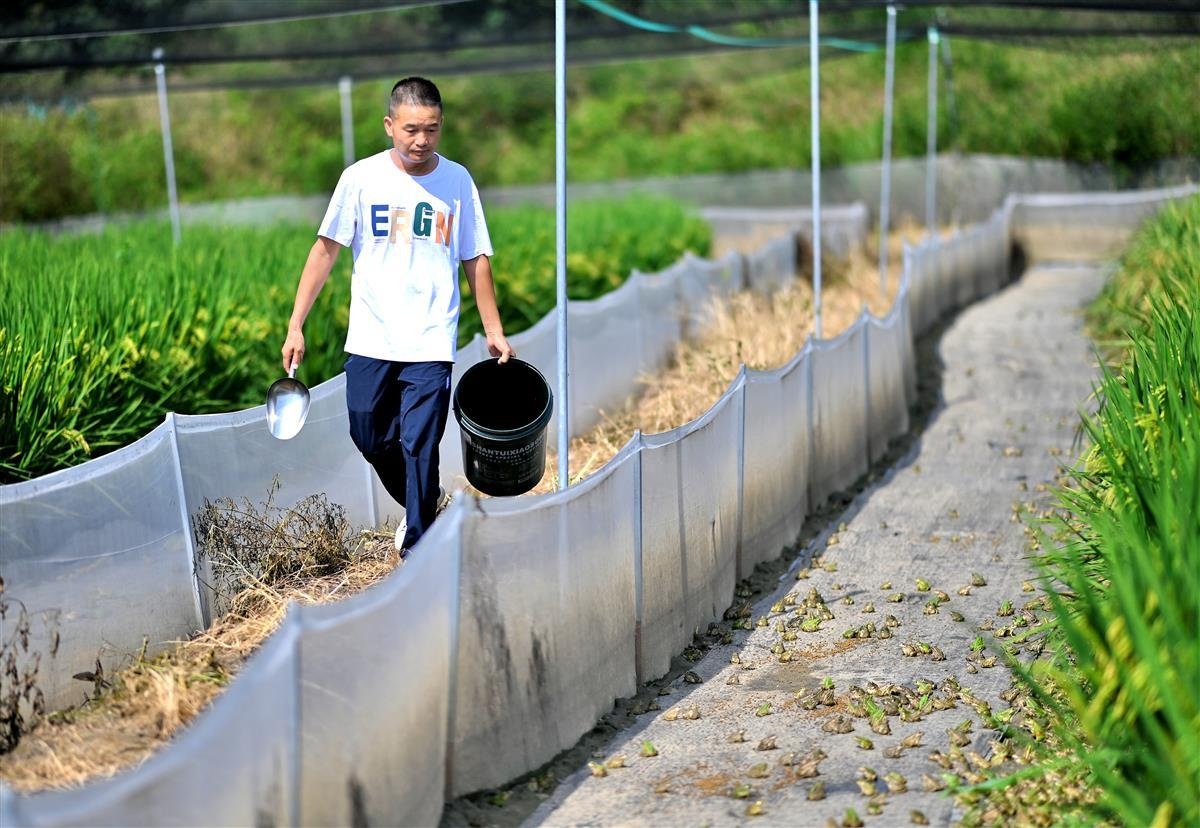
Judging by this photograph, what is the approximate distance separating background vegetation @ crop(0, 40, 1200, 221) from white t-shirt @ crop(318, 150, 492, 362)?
49.6 ft

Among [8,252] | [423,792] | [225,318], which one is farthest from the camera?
[8,252]

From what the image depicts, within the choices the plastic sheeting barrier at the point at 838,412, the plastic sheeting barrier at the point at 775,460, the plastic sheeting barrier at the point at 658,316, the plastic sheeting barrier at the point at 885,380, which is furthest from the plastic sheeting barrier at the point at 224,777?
the plastic sheeting barrier at the point at 658,316

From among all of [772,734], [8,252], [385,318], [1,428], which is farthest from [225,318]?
[772,734]

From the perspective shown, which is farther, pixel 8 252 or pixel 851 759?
pixel 8 252

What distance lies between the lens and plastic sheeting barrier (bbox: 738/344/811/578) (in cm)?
673

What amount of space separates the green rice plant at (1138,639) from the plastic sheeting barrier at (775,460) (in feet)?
5.71

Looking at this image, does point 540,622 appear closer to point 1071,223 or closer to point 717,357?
point 717,357

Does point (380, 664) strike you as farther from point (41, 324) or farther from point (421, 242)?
point (41, 324)

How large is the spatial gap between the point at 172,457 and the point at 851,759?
2.31m

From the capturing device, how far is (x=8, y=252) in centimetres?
1048

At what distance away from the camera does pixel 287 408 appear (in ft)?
17.7

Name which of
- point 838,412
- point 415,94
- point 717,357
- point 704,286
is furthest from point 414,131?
point 704,286

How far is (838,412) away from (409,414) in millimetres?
3637

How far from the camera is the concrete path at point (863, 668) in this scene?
169 inches
